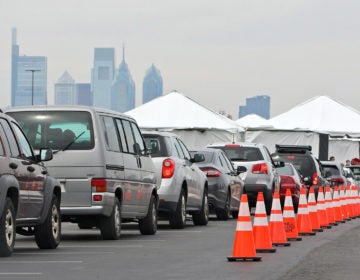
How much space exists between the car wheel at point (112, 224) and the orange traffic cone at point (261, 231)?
119 inches

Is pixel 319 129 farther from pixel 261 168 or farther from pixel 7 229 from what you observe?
pixel 7 229

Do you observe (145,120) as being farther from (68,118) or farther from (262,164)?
(68,118)

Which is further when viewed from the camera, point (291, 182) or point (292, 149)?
point (292, 149)

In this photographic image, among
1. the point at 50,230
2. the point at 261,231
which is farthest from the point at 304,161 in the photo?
the point at 261,231

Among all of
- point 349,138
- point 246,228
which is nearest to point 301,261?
point 246,228

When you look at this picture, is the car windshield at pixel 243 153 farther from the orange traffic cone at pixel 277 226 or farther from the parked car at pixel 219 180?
the orange traffic cone at pixel 277 226

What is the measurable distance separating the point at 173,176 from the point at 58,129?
4.65 m

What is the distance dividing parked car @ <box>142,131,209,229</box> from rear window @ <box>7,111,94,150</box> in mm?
3322

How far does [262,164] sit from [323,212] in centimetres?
694

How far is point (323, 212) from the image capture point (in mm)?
26422

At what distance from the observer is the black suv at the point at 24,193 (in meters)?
16.6

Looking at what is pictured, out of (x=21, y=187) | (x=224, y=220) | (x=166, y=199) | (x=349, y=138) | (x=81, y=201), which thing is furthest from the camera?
(x=349, y=138)

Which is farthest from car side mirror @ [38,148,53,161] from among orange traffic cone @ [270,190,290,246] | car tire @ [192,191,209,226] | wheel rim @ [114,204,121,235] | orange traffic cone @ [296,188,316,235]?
car tire @ [192,191,209,226]

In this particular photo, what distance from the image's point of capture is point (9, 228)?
54.7ft
